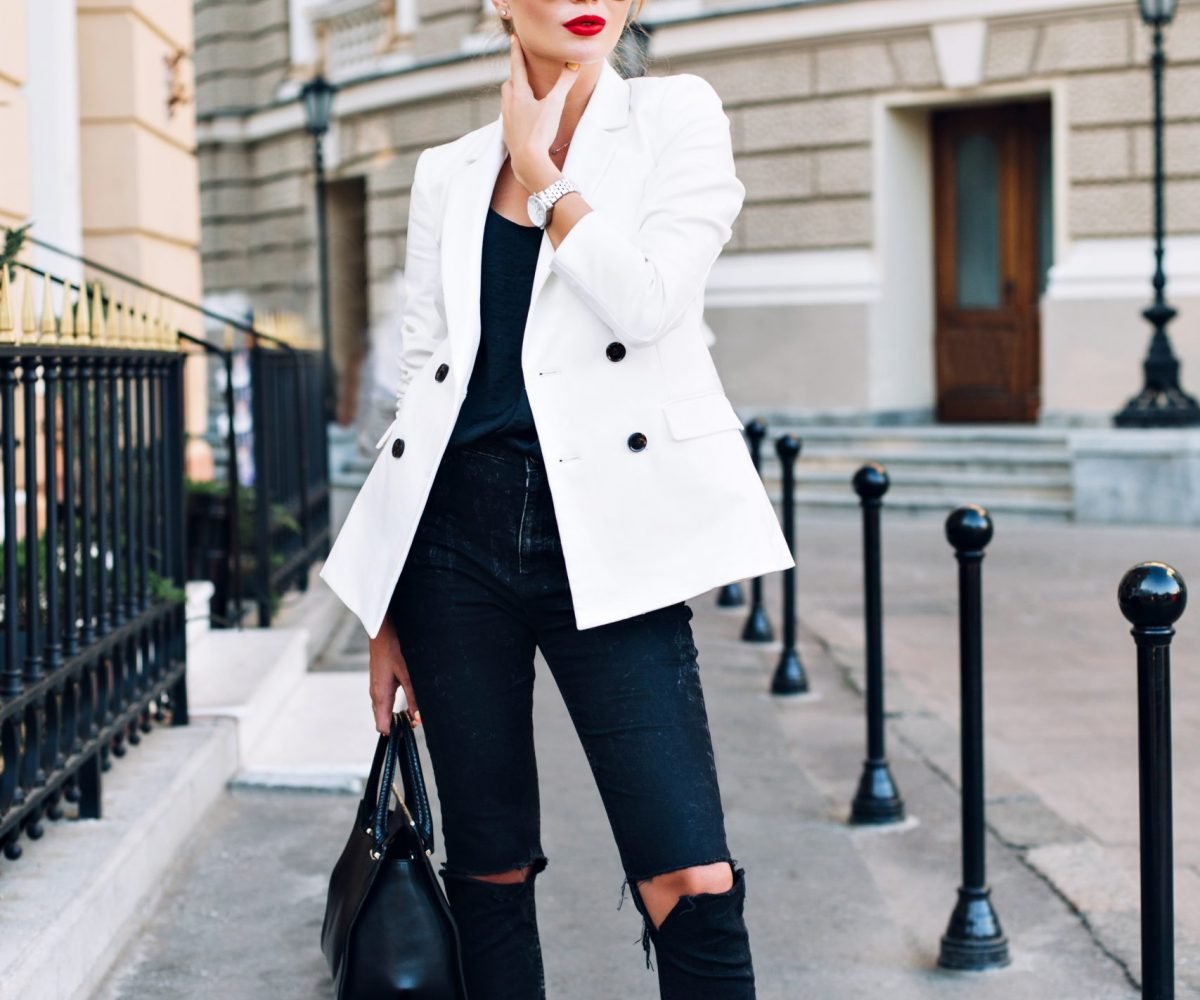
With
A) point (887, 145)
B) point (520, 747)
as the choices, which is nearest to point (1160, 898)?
point (520, 747)

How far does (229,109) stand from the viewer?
24.0 m

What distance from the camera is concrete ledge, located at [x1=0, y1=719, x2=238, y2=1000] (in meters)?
3.20

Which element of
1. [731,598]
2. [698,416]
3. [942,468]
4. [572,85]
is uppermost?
[572,85]

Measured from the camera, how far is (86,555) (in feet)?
13.6

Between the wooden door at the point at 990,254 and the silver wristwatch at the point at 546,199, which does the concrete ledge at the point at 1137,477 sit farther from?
the silver wristwatch at the point at 546,199

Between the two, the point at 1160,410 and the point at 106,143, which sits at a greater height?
the point at 106,143

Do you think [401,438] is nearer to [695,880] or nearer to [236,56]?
[695,880]

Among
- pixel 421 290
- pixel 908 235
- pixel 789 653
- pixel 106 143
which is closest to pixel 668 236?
pixel 421 290

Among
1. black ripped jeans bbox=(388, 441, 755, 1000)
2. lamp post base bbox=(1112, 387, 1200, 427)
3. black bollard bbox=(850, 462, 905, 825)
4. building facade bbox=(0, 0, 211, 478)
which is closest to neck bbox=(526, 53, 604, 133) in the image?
black ripped jeans bbox=(388, 441, 755, 1000)

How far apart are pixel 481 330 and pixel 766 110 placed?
49.8 ft

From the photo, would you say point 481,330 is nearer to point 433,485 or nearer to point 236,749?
point 433,485

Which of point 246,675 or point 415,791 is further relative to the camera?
point 246,675

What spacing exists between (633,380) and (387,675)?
61 centimetres

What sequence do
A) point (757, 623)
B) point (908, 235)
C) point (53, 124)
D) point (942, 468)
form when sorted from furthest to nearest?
point (908, 235)
point (942, 468)
point (757, 623)
point (53, 124)
